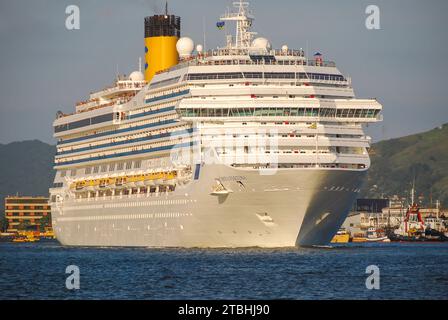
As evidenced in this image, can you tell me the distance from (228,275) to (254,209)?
62.0 feet

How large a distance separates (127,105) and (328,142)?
26095 mm

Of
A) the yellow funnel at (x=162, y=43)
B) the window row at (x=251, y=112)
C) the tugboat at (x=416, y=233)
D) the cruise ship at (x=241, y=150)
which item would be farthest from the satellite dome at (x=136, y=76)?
the tugboat at (x=416, y=233)

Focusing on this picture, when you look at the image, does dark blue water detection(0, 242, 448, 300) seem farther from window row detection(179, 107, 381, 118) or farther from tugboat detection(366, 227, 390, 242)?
tugboat detection(366, 227, 390, 242)

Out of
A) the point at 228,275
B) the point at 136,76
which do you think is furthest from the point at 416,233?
the point at 228,275

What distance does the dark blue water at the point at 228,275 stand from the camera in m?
64.6

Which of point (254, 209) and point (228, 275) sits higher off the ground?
point (254, 209)

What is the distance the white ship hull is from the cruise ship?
0.31 ft

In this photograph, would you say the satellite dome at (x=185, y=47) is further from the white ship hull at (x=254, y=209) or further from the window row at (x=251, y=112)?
the window row at (x=251, y=112)

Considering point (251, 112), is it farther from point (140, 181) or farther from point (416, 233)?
point (416, 233)

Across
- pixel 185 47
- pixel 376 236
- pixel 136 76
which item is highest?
pixel 185 47

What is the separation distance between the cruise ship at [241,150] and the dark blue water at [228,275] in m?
2.40

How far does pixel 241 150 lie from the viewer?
9244cm
